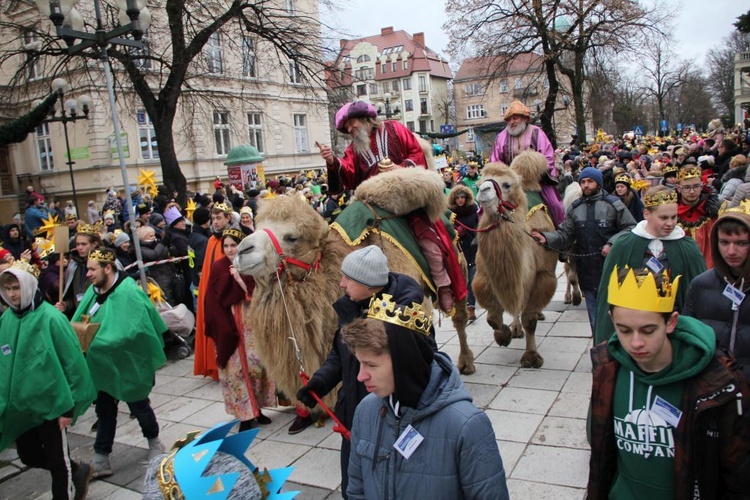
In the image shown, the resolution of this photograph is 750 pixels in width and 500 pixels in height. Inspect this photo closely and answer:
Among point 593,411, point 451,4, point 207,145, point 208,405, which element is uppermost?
point 451,4

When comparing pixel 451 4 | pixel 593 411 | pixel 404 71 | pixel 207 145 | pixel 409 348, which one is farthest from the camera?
pixel 404 71

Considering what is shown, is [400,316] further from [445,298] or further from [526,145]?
[526,145]

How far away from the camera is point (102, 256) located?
443 centimetres

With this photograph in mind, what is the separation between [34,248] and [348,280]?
7.04 meters

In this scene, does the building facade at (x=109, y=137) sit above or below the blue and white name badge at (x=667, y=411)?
above

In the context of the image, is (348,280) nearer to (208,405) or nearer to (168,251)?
(208,405)

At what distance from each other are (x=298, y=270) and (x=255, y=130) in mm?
31012

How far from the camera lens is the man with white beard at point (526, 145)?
6.79m

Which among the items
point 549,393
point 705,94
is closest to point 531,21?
point 549,393

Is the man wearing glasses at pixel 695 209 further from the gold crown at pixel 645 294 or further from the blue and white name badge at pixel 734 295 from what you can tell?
the gold crown at pixel 645 294

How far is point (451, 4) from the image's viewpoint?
Answer: 25.8 m

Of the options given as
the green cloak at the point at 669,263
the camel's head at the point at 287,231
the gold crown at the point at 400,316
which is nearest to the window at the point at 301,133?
the camel's head at the point at 287,231

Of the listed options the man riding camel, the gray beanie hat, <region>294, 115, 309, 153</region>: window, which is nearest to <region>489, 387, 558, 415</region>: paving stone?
the man riding camel

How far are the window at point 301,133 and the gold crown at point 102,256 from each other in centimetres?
3256
